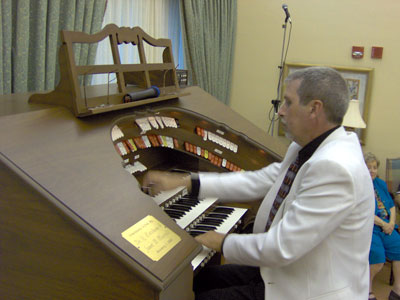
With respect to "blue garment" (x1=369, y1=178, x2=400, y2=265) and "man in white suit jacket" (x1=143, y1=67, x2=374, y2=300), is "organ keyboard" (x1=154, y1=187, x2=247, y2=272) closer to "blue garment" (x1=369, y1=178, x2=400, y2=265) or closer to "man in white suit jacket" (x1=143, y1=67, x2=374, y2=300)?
"man in white suit jacket" (x1=143, y1=67, x2=374, y2=300)

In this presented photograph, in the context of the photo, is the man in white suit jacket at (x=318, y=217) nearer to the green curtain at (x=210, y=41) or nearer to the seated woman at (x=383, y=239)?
the seated woman at (x=383, y=239)

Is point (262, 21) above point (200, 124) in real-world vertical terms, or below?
above

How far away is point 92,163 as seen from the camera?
1436 mm

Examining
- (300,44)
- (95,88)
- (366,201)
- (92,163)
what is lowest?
(366,201)

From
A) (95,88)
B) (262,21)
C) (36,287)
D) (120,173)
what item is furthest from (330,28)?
(36,287)

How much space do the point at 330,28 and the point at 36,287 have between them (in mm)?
4163

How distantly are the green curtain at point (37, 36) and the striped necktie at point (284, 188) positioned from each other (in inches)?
59.1

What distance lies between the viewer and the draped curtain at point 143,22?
128 inches

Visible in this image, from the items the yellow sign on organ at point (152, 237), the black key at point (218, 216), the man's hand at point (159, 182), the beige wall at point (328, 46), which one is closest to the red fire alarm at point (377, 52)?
the beige wall at point (328, 46)

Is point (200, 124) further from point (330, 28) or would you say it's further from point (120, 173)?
point (330, 28)

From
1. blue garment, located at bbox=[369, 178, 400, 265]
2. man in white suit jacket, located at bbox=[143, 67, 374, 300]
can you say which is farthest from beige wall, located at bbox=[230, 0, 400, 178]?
man in white suit jacket, located at bbox=[143, 67, 374, 300]

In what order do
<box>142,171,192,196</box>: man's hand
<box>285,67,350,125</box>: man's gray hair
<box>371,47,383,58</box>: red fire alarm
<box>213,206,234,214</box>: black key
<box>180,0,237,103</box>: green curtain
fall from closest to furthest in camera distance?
<box>285,67,350,125</box>: man's gray hair
<box>142,171,192,196</box>: man's hand
<box>213,206,234,214</box>: black key
<box>180,0,237,103</box>: green curtain
<box>371,47,383,58</box>: red fire alarm

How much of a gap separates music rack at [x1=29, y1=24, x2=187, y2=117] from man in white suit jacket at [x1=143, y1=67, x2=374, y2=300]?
718 mm

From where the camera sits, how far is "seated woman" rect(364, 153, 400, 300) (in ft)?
10.6
